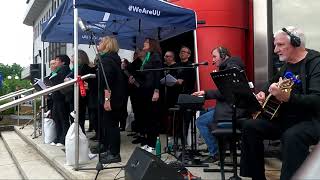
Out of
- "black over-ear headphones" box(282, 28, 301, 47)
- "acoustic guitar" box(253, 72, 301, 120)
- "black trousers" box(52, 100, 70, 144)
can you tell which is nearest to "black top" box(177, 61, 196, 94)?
"black trousers" box(52, 100, 70, 144)

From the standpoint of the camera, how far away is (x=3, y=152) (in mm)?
9250

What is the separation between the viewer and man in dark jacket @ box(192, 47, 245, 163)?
202 inches

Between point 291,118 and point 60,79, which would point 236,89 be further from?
point 60,79

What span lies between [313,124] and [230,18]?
4.63m

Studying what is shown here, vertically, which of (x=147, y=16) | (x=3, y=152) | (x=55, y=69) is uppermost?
(x=147, y=16)

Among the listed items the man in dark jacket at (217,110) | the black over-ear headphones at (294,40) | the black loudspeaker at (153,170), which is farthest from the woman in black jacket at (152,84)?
the black over-ear headphones at (294,40)

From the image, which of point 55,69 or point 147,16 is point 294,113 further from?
point 55,69

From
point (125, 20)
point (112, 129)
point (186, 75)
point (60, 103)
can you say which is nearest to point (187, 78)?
point (186, 75)

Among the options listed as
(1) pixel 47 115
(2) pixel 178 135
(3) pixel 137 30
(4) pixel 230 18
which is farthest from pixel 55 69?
(4) pixel 230 18

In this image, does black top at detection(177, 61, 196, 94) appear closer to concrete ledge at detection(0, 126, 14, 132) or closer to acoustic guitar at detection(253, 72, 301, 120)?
acoustic guitar at detection(253, 72, 301, 120)

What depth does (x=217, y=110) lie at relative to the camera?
5266mm

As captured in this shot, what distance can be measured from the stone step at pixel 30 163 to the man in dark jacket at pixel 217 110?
2.11 m

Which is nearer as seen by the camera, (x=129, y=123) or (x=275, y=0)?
(x=275, y=0)

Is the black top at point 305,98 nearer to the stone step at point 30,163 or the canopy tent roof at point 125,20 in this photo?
the canopy tent roof at point 125,20
